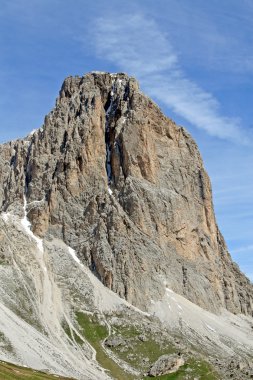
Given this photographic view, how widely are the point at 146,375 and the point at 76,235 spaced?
6639cm

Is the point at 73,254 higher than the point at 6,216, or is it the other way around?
the point at 6,216

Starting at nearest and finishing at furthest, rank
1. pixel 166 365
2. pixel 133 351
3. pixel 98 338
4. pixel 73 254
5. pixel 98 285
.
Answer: pixel 166 365 < pixel 133 351 < pixel 98 338 < pixel 98 285 < pixel 73 254

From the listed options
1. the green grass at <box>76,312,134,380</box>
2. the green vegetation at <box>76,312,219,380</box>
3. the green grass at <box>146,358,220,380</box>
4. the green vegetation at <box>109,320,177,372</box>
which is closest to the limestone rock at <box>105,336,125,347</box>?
the green vegetation at <box>76,312,219,380</box>

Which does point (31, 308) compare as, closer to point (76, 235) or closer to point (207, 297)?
point (76, 235)

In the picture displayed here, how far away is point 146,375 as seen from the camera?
430 feet

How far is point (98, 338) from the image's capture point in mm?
146000

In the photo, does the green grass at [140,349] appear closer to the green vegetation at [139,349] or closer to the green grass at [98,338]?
the green vegetation at [139,349]

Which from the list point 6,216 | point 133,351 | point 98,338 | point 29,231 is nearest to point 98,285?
point 98,338

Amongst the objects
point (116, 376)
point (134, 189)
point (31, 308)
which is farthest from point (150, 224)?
point (116, 376)

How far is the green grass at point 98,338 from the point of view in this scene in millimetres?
130012

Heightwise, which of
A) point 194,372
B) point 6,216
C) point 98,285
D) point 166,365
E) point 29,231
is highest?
point 6,216

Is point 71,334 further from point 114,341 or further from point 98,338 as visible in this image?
point 114,341

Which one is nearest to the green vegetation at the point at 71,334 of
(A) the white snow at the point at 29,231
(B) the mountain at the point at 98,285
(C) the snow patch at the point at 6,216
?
(B) the mountain at the point at 98,285

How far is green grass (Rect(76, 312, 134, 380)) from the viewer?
13001 centimetres
